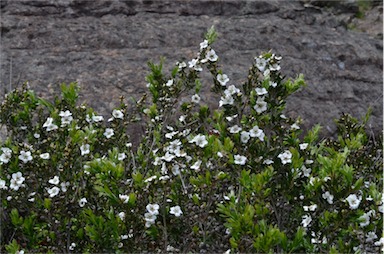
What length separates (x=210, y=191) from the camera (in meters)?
3.15

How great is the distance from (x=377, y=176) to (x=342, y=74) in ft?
9.50

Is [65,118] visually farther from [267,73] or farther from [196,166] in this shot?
[267,73]

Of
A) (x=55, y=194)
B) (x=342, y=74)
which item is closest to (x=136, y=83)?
(x=342, y=74)

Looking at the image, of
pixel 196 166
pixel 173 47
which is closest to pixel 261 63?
pixel 196 166

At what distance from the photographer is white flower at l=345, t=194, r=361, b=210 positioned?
298 centimetres

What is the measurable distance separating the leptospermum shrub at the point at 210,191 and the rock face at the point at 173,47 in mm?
1958

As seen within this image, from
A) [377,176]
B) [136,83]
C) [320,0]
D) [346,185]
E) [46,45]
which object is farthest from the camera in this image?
[320,0]

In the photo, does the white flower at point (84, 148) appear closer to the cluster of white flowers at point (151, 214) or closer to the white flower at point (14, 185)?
the white flower at point (14, 185)

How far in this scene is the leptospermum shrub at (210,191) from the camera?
3.06m

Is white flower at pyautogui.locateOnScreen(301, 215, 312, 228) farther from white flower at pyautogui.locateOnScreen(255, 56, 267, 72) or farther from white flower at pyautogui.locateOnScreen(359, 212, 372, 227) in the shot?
white flower at pyautogui.locateOnScreen(255, 56, 267, 72)

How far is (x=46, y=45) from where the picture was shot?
247 inches

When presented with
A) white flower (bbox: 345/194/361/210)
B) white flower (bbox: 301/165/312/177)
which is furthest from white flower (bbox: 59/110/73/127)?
white flower (bbox: 345/194/361/210)

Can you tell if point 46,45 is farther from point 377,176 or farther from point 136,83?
point 377,176

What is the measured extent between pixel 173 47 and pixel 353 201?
3666 millimetres
